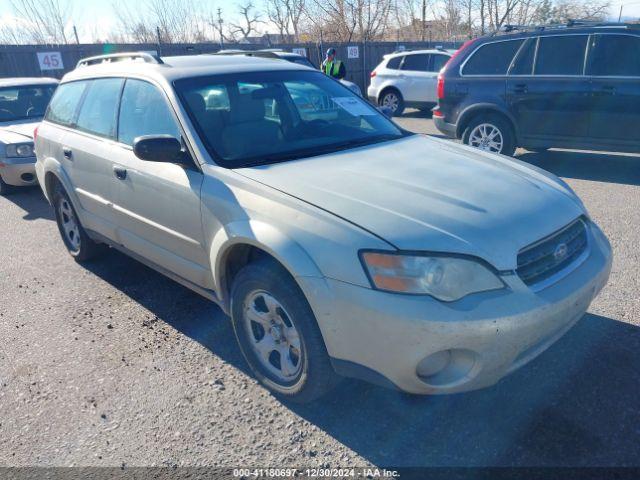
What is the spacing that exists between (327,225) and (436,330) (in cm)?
66

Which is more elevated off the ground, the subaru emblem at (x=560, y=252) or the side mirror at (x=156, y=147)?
the side mirror at (x=156, y=147)

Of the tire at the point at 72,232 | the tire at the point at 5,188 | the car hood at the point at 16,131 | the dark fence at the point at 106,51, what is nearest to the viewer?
the tire at the point at 72,232

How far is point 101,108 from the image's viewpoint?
4090 mm

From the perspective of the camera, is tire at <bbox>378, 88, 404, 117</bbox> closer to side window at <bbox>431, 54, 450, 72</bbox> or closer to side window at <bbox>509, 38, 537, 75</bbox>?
side window at <bbox>431, 54, 450, 72</bbox>

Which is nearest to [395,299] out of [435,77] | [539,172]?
[539,172]

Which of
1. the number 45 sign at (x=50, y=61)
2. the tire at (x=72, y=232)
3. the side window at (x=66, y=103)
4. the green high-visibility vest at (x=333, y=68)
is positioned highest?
the number 45 sign at (x=50, y=61)

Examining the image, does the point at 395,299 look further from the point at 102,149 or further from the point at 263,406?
the point at 102,149

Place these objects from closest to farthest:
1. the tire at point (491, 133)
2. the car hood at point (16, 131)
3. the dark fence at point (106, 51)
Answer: the car hood at point (16, 131), the tire at point (491, 133), the dark fence at point (106, 51)

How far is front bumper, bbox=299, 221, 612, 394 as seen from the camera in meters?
2.17

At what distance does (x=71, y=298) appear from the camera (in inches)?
169

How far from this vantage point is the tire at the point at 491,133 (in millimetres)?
7570

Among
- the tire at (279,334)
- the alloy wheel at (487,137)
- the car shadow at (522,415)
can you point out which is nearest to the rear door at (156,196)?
the tire at (279,334)

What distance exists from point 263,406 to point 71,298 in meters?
2.29

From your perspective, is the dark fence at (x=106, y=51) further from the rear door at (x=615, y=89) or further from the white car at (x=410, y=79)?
the rear door at (x=615, y=89)
